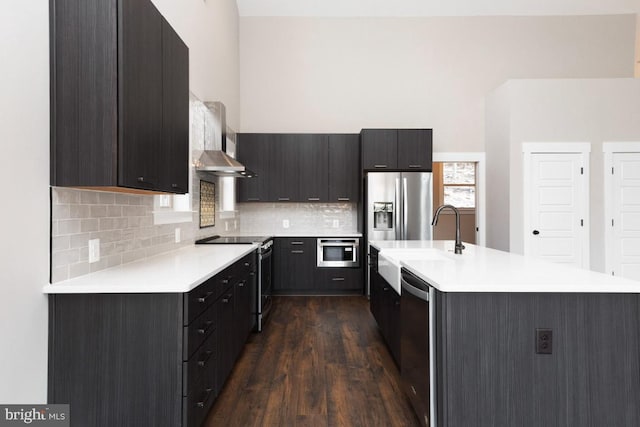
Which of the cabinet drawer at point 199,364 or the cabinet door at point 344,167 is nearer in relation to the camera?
the cabinet drawer at point 199,364

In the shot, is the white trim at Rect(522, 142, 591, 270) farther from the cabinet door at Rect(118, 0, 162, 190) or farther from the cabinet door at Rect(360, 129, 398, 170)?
the cabinet door at Rect(118, 0, 162, 190)

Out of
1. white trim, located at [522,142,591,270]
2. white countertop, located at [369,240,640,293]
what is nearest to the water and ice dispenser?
white trim, located at [522,142,591,270]

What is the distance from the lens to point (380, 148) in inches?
223

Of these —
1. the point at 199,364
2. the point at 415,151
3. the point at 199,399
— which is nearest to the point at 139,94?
the point at 199,364

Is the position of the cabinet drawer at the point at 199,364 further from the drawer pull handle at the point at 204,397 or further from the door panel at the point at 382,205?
the door panel at the point at 382,205

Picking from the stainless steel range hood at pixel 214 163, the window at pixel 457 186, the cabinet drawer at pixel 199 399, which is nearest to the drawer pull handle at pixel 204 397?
the cabinet drawer at pixel 199 399

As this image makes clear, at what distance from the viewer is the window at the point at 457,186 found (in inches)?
337

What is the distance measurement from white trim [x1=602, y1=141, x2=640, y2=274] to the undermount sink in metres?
3.72

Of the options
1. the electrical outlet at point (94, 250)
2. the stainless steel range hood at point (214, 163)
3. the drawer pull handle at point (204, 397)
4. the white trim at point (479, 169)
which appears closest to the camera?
the drawer pull handle at point (204, 397)

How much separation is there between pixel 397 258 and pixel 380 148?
2928 mm

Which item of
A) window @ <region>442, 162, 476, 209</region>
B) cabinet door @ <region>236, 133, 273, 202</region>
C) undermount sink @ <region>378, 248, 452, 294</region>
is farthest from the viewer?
window @ <region>442, 162, 476, 209</region>

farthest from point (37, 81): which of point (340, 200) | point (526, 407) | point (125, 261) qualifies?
point (340, 200)

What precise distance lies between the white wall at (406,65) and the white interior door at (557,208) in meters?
1.21

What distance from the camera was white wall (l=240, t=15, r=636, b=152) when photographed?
640 cm
